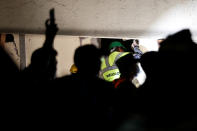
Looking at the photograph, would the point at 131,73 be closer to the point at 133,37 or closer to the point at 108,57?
the point at 108,57

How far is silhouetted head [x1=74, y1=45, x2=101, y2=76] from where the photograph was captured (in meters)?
2.57

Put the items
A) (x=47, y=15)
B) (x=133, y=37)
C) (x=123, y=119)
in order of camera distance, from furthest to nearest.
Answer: (x=133, y=37), (x=47, y=15), (x=123, y=119)

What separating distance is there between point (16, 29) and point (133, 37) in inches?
83.6

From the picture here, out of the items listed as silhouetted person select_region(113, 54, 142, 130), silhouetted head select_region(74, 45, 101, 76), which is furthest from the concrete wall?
silhouetted person select_region(113, 54, 142, 130)

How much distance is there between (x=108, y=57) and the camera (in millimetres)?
2588

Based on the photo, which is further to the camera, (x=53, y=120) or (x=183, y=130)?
(x=53, y=120)

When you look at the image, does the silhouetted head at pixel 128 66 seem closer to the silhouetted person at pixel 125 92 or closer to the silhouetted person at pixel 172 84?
the silhouetted person at pixel 125 92

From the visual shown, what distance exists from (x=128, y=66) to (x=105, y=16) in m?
1.00

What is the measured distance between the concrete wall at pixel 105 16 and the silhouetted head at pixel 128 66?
0.48 m

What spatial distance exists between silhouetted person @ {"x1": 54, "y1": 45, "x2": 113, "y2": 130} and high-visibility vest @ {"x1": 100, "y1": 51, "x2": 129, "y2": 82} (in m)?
0.10

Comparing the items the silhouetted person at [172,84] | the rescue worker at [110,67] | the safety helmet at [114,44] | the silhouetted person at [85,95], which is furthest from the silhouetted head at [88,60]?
the silhouetted person at [172,84]

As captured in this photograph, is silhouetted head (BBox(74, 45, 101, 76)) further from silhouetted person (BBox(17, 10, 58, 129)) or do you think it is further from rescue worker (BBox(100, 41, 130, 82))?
silhouetted person (BBox(17, 10, 58, 129))

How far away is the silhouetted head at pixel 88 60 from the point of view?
257 cm

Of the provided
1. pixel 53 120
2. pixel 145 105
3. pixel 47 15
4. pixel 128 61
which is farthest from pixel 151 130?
pixel 47 15
